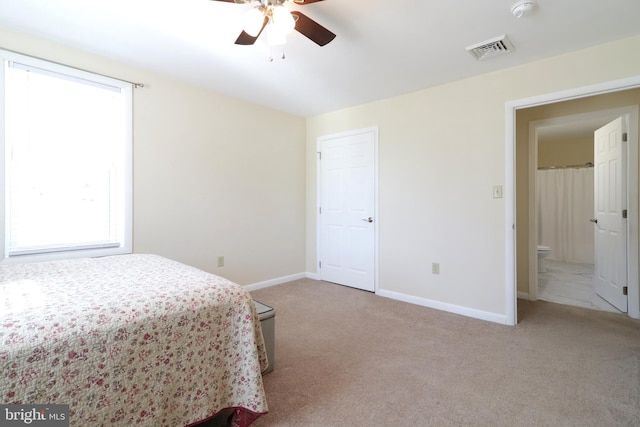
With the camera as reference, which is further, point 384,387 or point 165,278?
point 384,387

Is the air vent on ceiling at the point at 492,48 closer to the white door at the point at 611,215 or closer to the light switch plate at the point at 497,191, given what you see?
the light switch plate at the point at 497,191

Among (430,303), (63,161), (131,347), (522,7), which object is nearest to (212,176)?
(63,161)

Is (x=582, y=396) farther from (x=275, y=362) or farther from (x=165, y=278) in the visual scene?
(x=165, y=278)

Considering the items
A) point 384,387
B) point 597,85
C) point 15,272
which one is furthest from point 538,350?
point 15,272

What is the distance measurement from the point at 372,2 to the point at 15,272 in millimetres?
2711

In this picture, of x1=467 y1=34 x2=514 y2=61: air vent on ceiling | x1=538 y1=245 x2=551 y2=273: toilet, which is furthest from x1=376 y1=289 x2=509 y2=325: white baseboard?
x1=467 y1=34 x2=514 y2=61: air vent on ceiling

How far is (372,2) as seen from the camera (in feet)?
6.01

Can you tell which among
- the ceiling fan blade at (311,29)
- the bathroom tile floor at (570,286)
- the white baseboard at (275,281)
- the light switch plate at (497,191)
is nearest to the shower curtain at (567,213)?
the bathroom tile floor at (570,286)

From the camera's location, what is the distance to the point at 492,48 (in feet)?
7.69

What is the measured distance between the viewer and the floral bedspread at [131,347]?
38.1 inches

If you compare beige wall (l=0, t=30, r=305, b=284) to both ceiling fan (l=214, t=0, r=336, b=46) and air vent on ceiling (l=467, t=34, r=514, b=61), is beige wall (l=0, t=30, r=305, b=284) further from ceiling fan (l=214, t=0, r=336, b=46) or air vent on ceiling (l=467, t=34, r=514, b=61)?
air vent on ceiling (l=467, t=34, r=514, b=61)

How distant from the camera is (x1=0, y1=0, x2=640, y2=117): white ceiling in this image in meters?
1.88

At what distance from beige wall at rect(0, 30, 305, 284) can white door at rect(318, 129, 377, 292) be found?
0.39 metres

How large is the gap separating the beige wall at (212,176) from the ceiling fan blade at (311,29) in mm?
1822
